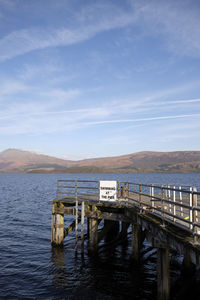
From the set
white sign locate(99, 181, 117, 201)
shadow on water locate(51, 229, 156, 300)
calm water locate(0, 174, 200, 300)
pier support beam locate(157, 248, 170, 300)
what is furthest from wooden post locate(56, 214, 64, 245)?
pier support beam locate(157, 248, 170, 300)

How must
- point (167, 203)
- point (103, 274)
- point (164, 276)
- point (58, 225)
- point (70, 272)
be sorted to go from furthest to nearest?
point (58, 225) < point (70, 272) < point (103, 274) < point (167, 203) < point (164, 276)

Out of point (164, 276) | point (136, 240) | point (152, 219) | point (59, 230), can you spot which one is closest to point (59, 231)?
→ point (59, 230)

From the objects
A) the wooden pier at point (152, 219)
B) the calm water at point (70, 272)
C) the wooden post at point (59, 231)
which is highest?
the wooden pier at point (152, 219)

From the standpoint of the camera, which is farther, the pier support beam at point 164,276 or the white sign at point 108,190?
the white sign at point 108,190

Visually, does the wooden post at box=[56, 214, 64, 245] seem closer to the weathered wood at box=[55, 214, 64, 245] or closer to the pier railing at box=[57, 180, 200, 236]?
the weathered wood at box=[55, 214, 64, 245]

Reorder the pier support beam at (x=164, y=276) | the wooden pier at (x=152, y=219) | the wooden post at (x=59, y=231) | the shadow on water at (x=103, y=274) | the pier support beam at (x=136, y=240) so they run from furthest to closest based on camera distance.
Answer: the wooden post at (x=59, y=231), the pier support beam at (x=136, y=240), the shadow on water at (x=103, y=274), the pier support beam at (x=164, y=276), the wooden pier at (x=152, y=219)

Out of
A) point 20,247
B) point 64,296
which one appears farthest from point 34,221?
point 64,296

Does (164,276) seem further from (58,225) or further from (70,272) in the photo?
(58,225)

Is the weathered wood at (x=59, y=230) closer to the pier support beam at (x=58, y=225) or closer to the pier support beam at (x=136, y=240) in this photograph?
the pier support beam at (x=58, y=225)

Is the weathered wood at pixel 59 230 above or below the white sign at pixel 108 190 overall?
below

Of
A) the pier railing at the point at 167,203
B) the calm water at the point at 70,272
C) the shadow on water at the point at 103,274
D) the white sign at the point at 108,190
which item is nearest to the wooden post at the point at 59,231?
the shadow on water at the point at 103,274

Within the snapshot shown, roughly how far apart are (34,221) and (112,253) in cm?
1445

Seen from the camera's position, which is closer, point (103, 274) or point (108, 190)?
point (103, 274)

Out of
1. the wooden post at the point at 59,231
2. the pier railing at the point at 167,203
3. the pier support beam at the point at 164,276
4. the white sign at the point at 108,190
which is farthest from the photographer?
the wooden post at the point at 59,231
